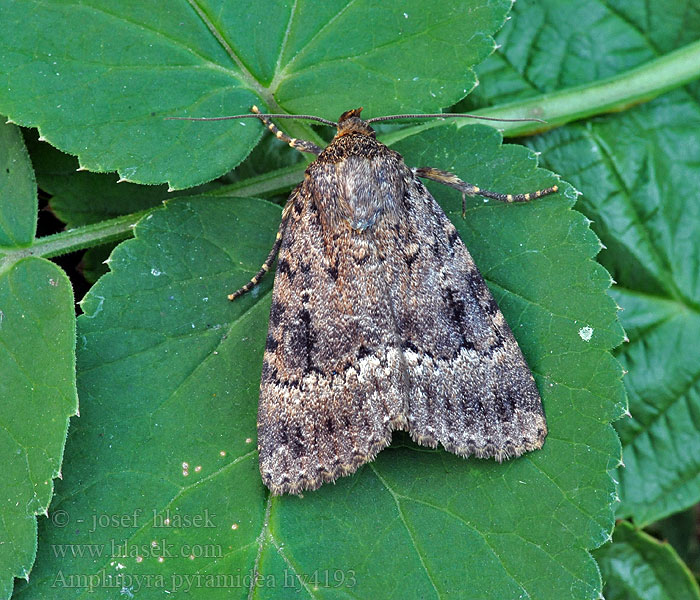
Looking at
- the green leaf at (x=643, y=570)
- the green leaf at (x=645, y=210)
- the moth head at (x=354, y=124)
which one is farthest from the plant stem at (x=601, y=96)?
the green leaf at (x=643, y=570)

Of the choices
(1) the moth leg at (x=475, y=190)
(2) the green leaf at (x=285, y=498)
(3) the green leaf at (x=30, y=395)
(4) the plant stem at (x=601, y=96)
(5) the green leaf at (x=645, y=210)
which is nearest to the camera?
(3) the green leaf at (x=30, y=395)

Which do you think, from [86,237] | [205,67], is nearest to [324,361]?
[86,237]

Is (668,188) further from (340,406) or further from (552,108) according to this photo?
(340,406)

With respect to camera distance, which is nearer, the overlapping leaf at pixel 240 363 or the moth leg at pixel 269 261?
the overlapping leaf at pixel 240 363

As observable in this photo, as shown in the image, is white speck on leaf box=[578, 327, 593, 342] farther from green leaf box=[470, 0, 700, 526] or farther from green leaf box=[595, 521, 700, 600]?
green leaf box=[595, 521, 700, 600]

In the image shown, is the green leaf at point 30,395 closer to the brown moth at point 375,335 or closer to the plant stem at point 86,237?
the plant stem at point 86,237

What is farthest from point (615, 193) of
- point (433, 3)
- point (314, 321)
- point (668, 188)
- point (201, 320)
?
point (201, 320)

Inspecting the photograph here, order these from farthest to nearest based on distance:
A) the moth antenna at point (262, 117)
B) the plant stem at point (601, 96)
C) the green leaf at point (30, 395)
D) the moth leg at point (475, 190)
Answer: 1. the plant stem at point (601, 96)
2. the moth leg at point (475, 190)
3. the moth antenna at point (262, 117)
4. the green leaf at point (30, 395)

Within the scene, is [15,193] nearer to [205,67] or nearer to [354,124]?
[205,67]
